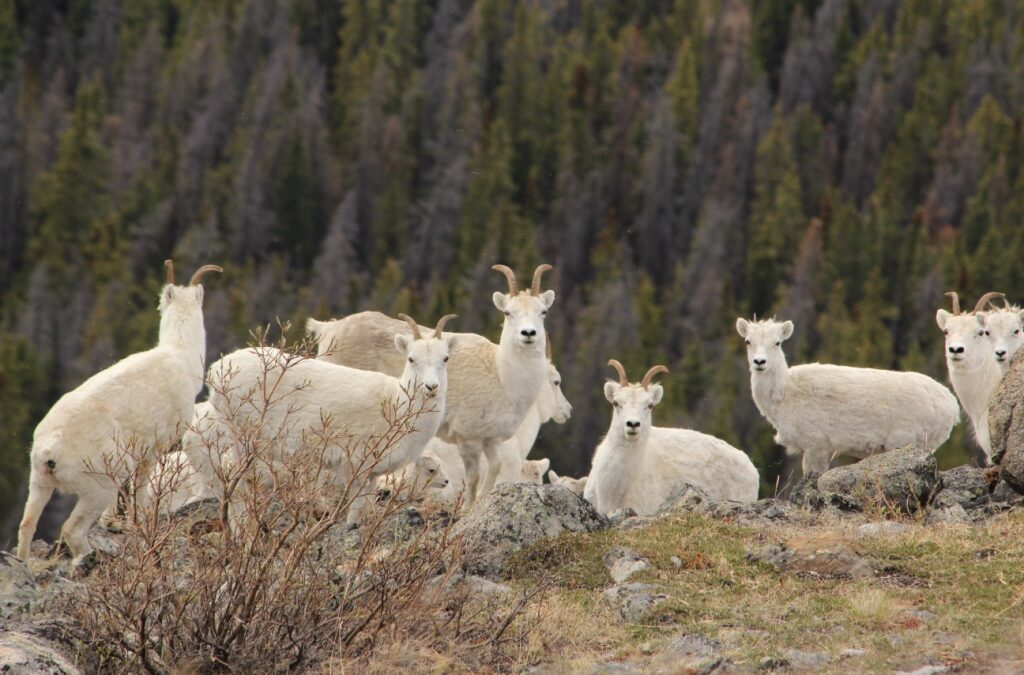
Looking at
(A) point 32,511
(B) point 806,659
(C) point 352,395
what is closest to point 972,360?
(C) point 352,395

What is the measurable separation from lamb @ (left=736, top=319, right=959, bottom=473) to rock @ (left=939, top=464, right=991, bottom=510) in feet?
5.26

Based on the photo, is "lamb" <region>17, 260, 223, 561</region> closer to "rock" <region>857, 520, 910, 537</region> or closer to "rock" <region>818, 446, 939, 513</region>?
"rock" <region>857, 520, 910, 537</region>

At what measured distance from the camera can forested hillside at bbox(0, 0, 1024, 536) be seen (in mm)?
118938

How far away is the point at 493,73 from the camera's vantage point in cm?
16262

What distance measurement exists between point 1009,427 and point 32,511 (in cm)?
716

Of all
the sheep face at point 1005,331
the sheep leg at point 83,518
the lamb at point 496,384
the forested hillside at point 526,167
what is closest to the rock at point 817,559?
the lamb at point 496,384

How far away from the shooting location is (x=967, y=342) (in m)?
14.1

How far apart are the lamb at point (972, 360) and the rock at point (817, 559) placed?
15.8ft

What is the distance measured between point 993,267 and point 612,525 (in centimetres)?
10926

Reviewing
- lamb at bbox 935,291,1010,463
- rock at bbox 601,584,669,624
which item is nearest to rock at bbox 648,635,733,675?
rock at bbox 601,584,669,624

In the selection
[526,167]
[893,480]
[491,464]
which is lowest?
[526,167]

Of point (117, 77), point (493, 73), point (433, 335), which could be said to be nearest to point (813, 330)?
point (493, 73)

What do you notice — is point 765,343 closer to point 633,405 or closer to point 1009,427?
point 633,405

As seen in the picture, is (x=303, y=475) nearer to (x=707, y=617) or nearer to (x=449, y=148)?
(x=707, y=617)
